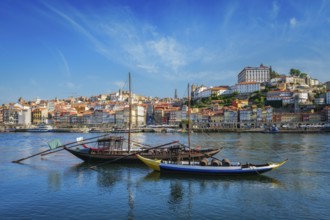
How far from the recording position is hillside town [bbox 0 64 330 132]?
90125mm

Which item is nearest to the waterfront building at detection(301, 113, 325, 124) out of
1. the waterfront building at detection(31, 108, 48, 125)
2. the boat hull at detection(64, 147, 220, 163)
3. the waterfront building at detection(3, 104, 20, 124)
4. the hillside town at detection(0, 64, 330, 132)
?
the hillside town at detection(0, 64, 330, 132)

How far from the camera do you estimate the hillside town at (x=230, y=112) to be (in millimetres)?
90125

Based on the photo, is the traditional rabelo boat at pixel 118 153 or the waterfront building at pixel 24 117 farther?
the waterfront building at pixel 24 117

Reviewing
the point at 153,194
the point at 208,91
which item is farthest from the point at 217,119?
the point at 153,194

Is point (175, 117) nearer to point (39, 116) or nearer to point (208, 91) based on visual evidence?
point (208, 91)

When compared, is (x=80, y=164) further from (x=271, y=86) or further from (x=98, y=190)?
(x=271, y=86)

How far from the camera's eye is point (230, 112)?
311 feet

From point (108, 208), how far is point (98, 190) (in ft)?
10.4

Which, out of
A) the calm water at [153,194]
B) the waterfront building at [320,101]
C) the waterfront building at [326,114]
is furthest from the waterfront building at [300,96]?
the calm water at [153,194]

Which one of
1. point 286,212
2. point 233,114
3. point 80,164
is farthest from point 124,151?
point 233,114

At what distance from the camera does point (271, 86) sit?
111875 millimetres

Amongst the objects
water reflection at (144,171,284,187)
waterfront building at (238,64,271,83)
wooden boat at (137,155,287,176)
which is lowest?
water reflection at (144,171,284,187)

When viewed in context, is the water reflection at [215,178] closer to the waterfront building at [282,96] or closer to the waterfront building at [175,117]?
the waterfront building at [175,117]

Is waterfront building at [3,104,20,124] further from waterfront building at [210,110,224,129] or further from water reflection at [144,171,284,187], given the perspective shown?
water reflection at [144,171,284,187]
